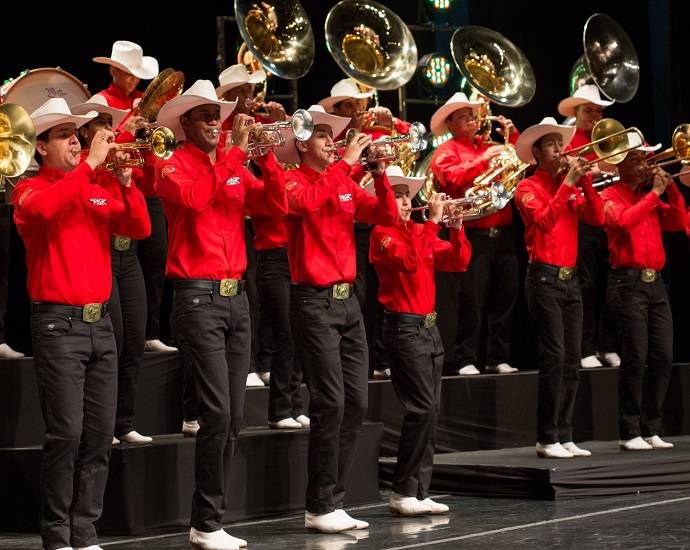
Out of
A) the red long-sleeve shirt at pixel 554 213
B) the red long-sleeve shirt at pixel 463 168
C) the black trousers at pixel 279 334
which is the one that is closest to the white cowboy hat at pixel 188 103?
the black trousers at pixel 279 334

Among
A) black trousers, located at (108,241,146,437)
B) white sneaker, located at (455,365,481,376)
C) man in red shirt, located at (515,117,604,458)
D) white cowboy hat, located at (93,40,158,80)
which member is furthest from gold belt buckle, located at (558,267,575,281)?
white cowboy hat, located at (93,40,158,80)

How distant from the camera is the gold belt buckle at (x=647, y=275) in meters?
7.87

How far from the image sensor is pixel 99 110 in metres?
5.98

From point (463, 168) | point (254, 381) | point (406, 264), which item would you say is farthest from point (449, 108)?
point (254, 381)

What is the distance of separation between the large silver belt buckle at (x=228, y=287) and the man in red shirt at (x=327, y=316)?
20.4 inches

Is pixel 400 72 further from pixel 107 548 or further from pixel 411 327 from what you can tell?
pixel 107 548

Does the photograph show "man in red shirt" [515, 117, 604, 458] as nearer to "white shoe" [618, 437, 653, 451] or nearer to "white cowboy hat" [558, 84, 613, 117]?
"white shoe" [618, 437, 653, 451]

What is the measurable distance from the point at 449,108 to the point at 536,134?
3.15 feet

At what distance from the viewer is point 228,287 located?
548cm

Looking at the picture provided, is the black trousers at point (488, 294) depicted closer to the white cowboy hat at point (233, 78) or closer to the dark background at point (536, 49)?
the dark background at point (536, 49)

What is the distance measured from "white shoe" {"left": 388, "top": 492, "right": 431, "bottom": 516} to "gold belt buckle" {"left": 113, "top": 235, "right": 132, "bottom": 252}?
1.85m

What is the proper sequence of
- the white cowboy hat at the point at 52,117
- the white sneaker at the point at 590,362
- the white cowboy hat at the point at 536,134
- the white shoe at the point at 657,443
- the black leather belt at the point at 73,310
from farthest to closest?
1. the white sneaker at the point at 590,362
2. the white shoe at the point at 657,443
3. the white cowboy hat at the point at 536,134
4. the white cowboy hat at the point at 52,117
5. the black leather belt at the point at 73,310

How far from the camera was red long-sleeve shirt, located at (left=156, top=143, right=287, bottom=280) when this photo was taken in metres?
5.40

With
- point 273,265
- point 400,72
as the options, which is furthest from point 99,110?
point 400,72
